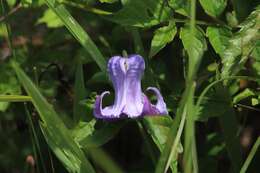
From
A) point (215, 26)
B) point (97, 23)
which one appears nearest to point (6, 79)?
point (97, 23)

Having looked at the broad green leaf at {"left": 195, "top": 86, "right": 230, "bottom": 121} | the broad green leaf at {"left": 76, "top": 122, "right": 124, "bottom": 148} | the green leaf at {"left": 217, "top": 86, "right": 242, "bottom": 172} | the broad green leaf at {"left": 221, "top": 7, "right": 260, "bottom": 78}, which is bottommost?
the green leaf at {"left": 217, "top": 86, "right": 242, "bottom": 172}

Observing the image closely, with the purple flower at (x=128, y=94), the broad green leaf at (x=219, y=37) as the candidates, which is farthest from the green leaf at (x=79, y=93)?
the broad green leaf at (x=219, y=37)

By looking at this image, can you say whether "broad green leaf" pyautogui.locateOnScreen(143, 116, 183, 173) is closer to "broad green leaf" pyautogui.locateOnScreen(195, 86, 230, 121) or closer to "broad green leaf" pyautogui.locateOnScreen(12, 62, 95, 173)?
"broad green leaf" pyautogui.locateOnScreen(195, 86, 230, 121)

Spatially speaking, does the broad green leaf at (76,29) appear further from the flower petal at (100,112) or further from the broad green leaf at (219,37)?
the broad green leaf at (219,37)

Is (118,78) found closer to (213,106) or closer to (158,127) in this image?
(158,127)

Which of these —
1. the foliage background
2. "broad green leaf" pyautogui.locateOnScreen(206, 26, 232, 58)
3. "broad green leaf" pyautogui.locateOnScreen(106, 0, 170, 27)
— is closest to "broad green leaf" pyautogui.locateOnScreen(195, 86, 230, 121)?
the foliage background

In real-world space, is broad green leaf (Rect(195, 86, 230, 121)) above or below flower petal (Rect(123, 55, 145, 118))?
below
